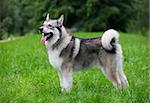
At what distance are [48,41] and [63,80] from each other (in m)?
0.74

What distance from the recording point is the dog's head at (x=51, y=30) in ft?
23.5

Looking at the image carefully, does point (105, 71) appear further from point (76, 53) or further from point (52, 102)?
point (52, 102)

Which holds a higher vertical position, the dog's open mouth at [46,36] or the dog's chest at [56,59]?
the dog's open mouth at [46,36]

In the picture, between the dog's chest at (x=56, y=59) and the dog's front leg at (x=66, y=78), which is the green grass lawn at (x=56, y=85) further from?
the dog's chest at (x=56, y=59)

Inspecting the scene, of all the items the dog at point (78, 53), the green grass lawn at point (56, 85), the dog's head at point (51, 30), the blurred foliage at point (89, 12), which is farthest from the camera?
the blurred foliage at point (89, 12)

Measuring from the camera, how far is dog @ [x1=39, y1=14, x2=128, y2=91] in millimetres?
7273

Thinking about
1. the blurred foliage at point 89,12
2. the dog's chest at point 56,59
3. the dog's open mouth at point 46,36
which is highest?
the dog's open mouth at point 46,36

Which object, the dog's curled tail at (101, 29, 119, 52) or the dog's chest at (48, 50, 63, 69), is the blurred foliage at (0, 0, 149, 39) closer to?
the dog's curled tail at (101, 29, 119, 52)

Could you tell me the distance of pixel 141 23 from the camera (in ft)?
169

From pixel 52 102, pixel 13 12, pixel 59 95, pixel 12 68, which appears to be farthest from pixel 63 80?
pixel 13 12

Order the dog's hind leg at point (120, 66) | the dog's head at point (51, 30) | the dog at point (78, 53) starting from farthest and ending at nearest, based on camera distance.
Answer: the dog's hind leg at point (120, 66)
the dog at point (78, 53)
the dog's head at point (51, 30)

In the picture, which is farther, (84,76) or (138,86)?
(84,76)

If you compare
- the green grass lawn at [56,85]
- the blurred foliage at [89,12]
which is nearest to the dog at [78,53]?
the green grass lawn at [56,85]

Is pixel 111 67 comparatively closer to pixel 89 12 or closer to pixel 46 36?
pixel 46 36
